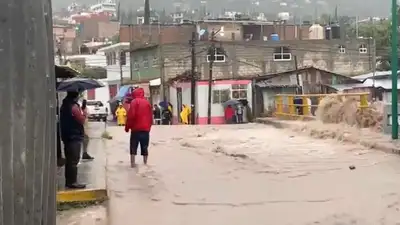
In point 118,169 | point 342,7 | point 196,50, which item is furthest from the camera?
point 342,7

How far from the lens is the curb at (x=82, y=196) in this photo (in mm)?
8075

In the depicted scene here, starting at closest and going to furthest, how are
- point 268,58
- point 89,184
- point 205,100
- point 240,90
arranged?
point 89,184
point 205,100
point 240,90
point 268,58

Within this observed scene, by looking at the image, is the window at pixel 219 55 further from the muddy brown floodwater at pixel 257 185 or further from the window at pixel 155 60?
the muddy brown floodwater at pixel 257 185

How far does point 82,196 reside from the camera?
8297 mm

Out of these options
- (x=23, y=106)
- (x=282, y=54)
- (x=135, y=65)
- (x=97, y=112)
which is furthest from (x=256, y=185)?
(x=135, y=65)

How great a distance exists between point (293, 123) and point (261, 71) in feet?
71.4

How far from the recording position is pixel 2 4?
77.7 inches

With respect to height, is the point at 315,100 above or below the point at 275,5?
below

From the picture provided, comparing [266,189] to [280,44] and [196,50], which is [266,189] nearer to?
[196,50]

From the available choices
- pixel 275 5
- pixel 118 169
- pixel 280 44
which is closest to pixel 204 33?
pixel 280 44

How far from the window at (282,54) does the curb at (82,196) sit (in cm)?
3825

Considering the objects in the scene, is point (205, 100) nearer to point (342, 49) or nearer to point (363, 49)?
point (342, 49)

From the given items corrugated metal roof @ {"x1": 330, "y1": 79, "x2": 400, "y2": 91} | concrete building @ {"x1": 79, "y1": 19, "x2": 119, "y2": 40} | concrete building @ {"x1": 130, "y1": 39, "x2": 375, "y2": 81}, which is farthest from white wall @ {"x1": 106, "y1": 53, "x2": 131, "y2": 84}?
concrete building @ {"x1": 79, "y1": 19, "x2": 119, "y2": 40}

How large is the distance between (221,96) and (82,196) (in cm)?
3137
